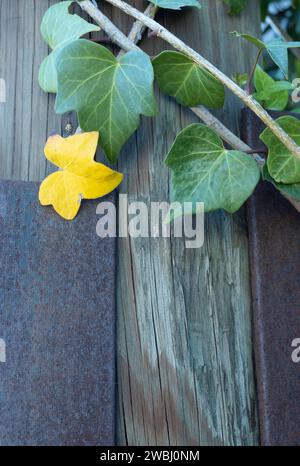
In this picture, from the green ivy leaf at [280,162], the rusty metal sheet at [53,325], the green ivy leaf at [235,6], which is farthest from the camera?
the green ivy leaf at [235,6]

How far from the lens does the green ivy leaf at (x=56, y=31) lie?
46.1 inches

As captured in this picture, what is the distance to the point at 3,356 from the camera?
1.07 meters

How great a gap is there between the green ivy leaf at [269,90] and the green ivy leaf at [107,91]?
0.29 metres

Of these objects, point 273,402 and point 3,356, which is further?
point 273,402

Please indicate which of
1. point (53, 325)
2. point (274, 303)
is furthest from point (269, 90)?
point (53, 325)

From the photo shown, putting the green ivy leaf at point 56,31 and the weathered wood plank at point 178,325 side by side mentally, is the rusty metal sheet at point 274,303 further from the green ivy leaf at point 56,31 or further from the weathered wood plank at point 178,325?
the green ivy leaf at point 56,31

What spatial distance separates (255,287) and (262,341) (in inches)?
4.1

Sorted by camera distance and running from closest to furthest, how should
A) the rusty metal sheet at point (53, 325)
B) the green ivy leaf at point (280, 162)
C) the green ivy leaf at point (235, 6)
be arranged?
the rusty metal sheet at point (53, 325), the green ivy leaf at point (280, 162), the green ivy leaf at point (235, 6)

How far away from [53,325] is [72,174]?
27 centimetres

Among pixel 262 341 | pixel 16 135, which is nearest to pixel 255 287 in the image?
pixel 262 341

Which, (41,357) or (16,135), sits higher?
(16,135)

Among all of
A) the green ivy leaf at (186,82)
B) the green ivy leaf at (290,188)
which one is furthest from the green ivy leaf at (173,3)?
the green ivy leaf at (290,188)

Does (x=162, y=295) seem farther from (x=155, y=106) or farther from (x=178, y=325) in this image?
(x=155, y=106)
